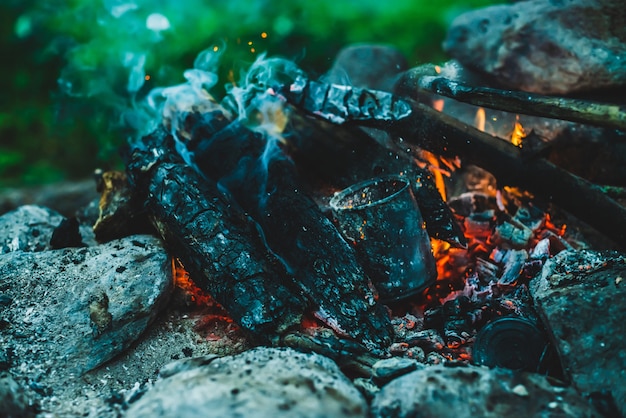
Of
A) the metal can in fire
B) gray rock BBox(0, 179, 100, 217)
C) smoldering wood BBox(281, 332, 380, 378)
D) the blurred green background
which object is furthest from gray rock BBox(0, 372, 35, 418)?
the blurred green background

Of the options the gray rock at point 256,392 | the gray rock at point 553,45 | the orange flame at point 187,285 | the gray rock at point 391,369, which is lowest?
the orange flame at point 187,285

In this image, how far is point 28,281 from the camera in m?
2.75

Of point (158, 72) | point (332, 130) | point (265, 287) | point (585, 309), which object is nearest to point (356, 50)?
point (332, 130)

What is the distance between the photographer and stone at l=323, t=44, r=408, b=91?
4699mm

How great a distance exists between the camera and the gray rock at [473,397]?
182 centimetres

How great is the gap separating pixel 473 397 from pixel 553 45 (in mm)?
2961

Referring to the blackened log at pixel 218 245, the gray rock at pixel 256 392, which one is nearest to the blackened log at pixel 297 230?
the blackened log at pixel 218 245

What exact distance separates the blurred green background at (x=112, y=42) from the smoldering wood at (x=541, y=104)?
3.03m

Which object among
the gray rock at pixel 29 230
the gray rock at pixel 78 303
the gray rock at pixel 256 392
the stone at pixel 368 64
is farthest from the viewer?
the stone at pixel 368 64

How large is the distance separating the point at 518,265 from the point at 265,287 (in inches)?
61.9

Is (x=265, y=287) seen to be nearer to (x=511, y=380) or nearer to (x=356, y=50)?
(x=511, y=380)

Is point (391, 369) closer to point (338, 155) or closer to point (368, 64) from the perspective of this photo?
point (338, 155)

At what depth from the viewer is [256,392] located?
1.79m

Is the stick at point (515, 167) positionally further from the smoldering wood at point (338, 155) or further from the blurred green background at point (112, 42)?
the blurred green background at point (112, 42)
